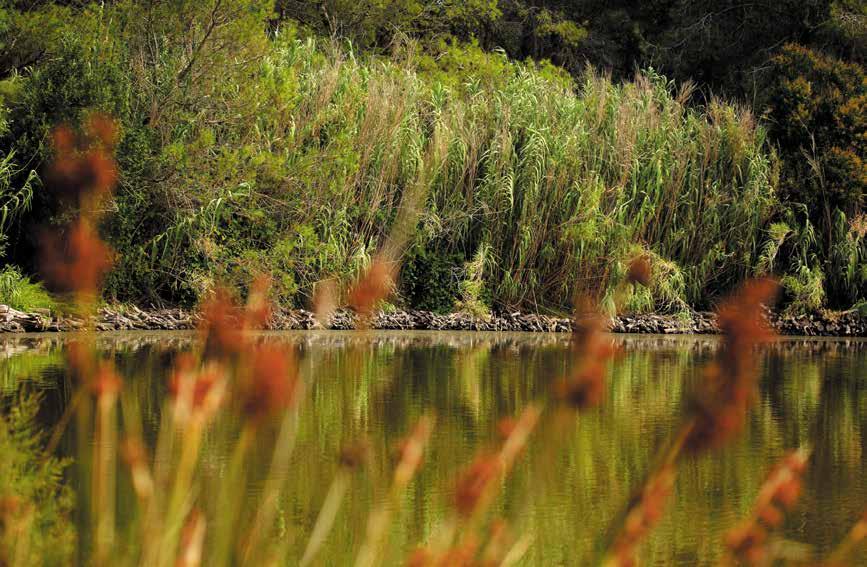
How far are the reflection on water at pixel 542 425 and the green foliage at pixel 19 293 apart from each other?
72cm

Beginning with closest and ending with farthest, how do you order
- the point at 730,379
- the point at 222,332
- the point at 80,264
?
the point at 730,379, the point at 80,264, the point at 222,332

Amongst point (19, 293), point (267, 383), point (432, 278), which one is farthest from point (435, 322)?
point (267, 383)

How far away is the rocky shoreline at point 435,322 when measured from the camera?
12.2 metres

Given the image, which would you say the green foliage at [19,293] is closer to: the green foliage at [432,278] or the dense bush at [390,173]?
the dense bush at [390,173]

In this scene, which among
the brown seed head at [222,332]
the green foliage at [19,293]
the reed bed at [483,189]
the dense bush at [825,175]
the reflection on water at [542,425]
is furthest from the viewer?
the dense bush at [825,175]

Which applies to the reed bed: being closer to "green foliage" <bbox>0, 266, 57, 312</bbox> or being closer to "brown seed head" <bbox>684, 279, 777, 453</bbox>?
"green foliage" <bbox>0, 266, 57, 312</bbox>

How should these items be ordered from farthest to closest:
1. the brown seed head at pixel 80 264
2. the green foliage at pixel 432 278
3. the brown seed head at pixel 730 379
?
the green foliage at pixel 432 278
the brown seed head at pixel 80 264
the brown seed head at pixel 730 379

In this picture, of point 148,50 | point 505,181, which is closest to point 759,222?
point 505,181

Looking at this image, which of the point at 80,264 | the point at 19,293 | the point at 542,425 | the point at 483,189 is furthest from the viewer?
the point at 483,189

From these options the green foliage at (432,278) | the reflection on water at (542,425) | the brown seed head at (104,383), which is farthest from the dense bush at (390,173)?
the brown seed head at (104,383)

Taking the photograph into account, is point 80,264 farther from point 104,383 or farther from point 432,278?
point 432,278

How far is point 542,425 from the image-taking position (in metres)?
7.45

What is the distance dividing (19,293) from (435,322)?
4.34m

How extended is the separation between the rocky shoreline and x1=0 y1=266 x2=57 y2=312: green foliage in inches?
6.9
